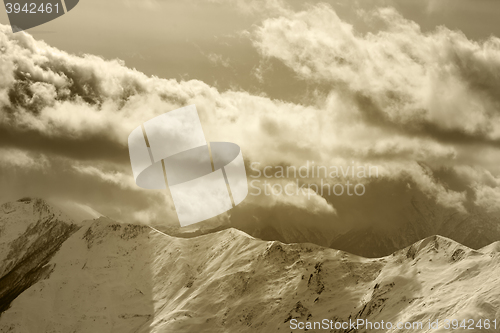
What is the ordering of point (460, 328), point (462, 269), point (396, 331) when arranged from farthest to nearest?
point (462, 269) < point (396, 331) < point (460, 328)

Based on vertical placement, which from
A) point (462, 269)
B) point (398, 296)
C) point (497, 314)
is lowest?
point (398, 296)

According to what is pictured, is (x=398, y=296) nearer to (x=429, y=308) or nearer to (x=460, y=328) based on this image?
(x=429, y=308)

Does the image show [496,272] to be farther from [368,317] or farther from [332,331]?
[332,331]

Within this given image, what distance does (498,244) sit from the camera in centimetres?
19850

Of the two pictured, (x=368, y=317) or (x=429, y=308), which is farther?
(x=368, y=317)

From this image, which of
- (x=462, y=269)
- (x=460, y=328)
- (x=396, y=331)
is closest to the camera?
(x=460, y=328)

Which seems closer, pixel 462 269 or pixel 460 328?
pixel 460 328

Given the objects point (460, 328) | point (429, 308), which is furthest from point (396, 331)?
point (460, 328)

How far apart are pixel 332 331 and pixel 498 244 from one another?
80499 millimetres

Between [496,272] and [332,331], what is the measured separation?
68.9m

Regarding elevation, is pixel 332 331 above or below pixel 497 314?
below

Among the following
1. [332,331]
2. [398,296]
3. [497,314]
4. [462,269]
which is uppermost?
[497,314]

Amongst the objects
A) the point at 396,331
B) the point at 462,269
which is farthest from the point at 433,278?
the point at 396,331

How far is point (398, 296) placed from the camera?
193m
